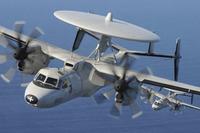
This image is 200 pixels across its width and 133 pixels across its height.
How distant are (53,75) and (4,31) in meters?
12.3

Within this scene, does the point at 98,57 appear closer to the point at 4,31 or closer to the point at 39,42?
the point at 39,42

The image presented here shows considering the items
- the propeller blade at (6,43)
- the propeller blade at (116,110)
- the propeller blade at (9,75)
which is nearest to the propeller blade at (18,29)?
the propeller blade at (6,43)

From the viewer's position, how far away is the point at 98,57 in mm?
47531

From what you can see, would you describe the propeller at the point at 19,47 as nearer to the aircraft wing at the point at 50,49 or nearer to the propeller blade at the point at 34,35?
the propeller blade at the point at 34,35

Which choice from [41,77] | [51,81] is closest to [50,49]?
[41,77]

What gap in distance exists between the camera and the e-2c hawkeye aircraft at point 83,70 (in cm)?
4275

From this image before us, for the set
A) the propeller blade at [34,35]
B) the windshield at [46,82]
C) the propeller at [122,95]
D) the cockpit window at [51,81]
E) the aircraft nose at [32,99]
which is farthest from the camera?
the propeller blade at [34,35]

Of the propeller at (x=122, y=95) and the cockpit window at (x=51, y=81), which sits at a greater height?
the cockpit window at (x=51, y=81)

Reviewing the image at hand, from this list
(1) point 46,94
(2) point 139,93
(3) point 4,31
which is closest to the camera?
(1) point 46,94

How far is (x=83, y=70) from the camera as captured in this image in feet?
148

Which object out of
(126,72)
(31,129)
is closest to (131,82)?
(126,72)

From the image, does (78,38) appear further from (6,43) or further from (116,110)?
(116,110)

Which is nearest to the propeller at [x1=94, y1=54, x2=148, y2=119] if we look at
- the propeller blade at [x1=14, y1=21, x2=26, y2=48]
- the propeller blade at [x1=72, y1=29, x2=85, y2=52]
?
the propeller blade at [x1=14, y1=21, x2=26, y2=48]

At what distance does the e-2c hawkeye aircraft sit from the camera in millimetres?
42750
